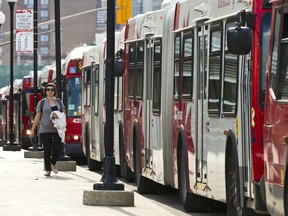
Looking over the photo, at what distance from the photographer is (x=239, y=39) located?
12.7 m

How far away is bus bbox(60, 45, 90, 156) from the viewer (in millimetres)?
34750

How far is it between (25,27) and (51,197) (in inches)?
1096

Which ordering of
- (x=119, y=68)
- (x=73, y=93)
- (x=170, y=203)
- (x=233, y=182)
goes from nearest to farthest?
(x=233, y=182)
(x=170, y=203)
(x=119, y=68)
(x=73, y=93)

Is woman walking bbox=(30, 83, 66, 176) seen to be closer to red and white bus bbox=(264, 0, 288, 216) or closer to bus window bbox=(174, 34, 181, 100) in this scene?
bus window bbox=(174, 34, 181, 100)

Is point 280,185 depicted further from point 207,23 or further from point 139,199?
point 139,199

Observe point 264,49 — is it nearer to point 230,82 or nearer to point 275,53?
point 275,53

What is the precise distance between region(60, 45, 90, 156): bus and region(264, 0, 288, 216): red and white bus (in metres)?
22.4

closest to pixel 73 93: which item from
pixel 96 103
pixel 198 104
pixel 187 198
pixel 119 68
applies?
pixel 96 103

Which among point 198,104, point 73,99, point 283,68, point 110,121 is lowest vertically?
point 110,121

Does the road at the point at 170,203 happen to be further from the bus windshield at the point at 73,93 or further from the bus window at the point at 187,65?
the bus windshield at the point at 73,93

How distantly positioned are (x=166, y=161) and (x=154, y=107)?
4.28ft

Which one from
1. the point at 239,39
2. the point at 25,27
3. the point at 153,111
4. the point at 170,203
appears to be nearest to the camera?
the point at 239,39

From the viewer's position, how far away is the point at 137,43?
875 inches

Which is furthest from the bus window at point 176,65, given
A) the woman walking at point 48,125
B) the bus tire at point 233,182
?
the woman walking at point 48,125
